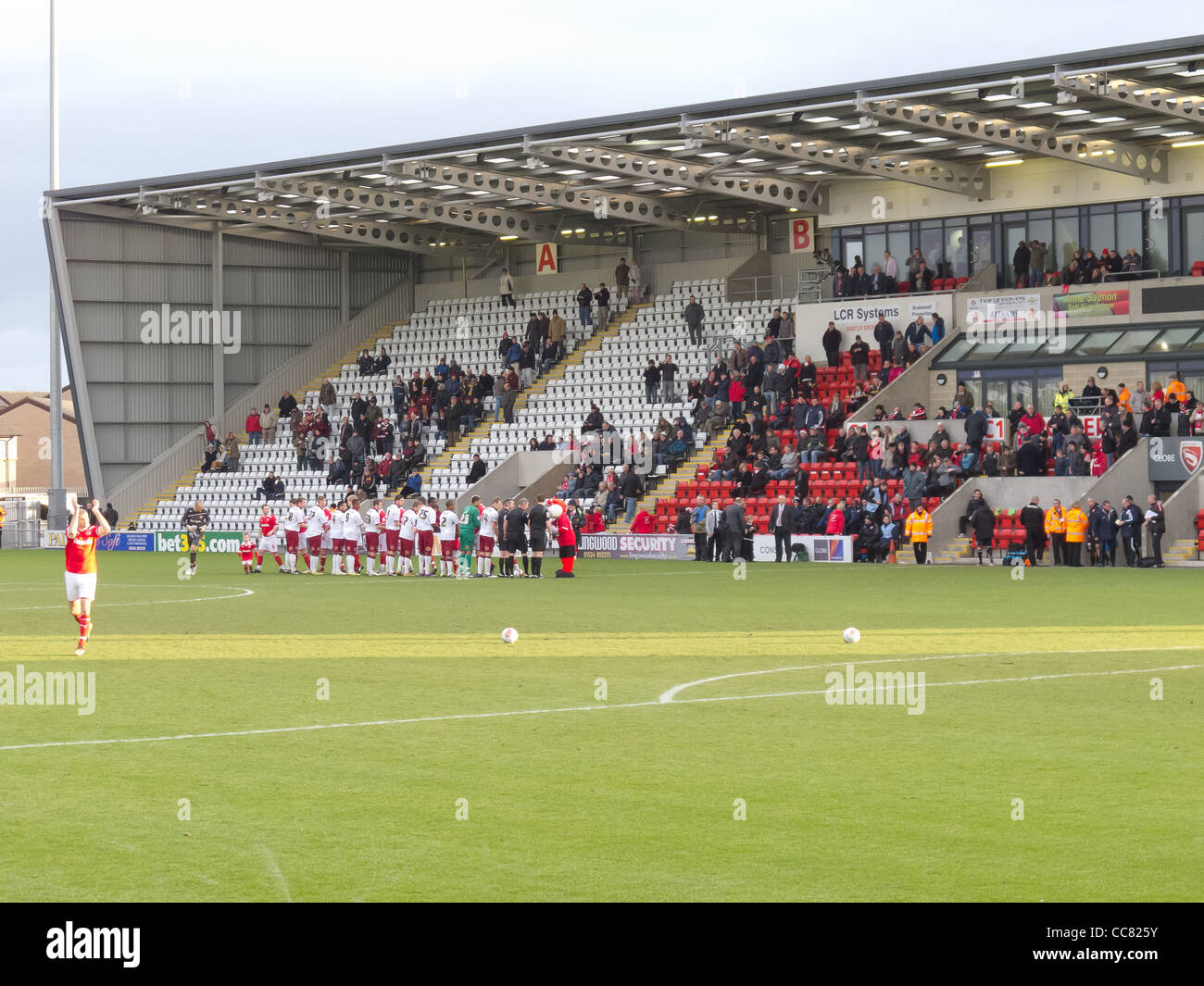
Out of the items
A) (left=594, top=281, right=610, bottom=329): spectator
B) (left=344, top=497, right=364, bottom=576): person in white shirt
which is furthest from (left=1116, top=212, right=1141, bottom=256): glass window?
(left=344, top=497, right=364, bottom=576): person in white shirt

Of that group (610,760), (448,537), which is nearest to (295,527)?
(448,537)

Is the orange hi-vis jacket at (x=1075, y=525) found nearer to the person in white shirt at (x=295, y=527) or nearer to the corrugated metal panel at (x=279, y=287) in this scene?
the person in white shirt at (x=295, y=527)

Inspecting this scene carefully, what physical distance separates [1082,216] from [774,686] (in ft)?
118

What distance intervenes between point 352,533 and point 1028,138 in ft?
65.6

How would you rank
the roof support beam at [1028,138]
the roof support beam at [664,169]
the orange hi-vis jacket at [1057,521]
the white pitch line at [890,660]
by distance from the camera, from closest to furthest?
1. the white pitch line at [890,660]
2. the orange hi-vis jacket at [1057,521]
3. the roof support beam at [1028,138]
4. the roof support beam at [664,169]

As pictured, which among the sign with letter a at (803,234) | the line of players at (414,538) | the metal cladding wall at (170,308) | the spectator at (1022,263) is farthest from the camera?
the metal cladding wall at (170,308)

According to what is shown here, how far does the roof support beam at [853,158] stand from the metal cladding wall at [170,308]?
22.6m

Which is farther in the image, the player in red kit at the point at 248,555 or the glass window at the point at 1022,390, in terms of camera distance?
the glass window at the point at 1022,390

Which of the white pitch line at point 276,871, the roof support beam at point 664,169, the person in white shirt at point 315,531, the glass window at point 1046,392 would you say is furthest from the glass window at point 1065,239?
the white pitch line at point 276,871

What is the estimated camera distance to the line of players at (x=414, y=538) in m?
38.4

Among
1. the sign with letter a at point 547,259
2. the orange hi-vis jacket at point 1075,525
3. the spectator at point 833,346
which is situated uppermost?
the sign with letter a at point 547,259

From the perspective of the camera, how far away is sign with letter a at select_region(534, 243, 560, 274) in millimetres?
62875

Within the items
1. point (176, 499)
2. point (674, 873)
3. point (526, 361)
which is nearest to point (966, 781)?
point (674, 873)
